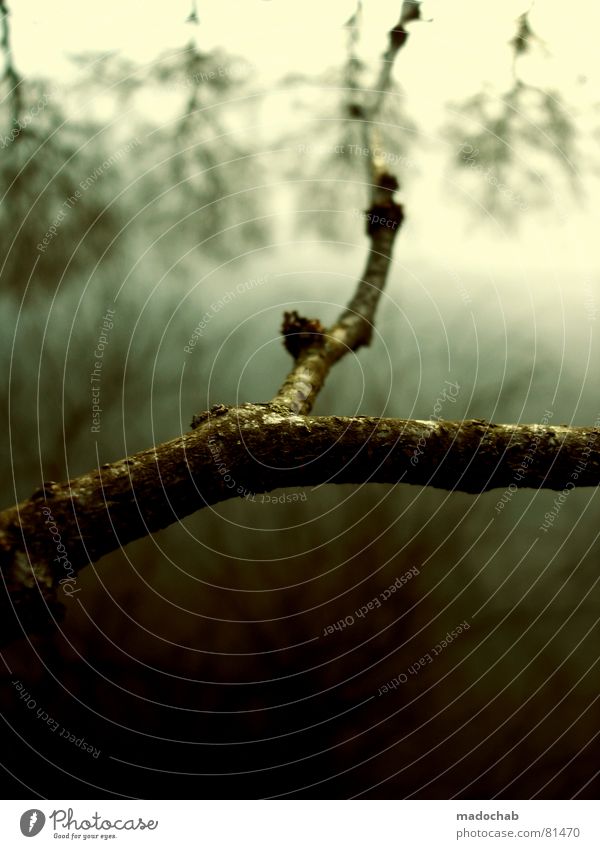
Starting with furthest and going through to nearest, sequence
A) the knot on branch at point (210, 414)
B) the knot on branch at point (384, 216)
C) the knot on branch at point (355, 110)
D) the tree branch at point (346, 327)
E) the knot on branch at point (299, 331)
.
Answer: the knot on branch at point (355, 110) < the knot on branch at point (384, 216) < the knot on branch at point (299, 331) < the tree branch at point (346, 327) < the knot on branch at point (210, 414)

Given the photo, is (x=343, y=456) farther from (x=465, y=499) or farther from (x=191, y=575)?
(x=465, y=499)

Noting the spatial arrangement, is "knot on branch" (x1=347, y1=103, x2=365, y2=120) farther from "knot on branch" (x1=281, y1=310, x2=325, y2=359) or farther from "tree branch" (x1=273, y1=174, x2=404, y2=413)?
"knot on branch" (x1=281, y1=310, x2=325, y2=359)

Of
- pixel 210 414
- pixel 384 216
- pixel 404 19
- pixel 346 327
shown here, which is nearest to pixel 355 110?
pixel 404 19

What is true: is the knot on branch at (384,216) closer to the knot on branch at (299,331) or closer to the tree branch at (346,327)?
the tree branch at (346,327)

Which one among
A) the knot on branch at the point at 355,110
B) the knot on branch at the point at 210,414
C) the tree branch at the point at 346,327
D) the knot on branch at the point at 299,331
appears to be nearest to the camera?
the knot on branch at the point at 210,414

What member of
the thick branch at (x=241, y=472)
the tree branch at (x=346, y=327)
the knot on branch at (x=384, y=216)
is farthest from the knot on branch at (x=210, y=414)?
the knot on branch at (x=384, y=216)

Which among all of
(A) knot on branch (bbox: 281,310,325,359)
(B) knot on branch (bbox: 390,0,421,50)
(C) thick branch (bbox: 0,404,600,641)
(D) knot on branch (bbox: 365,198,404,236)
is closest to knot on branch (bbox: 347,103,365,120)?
(B) knot on branch (bbox: 390,0,421,50)

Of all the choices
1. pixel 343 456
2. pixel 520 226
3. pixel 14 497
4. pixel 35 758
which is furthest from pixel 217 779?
pixel 520 226
